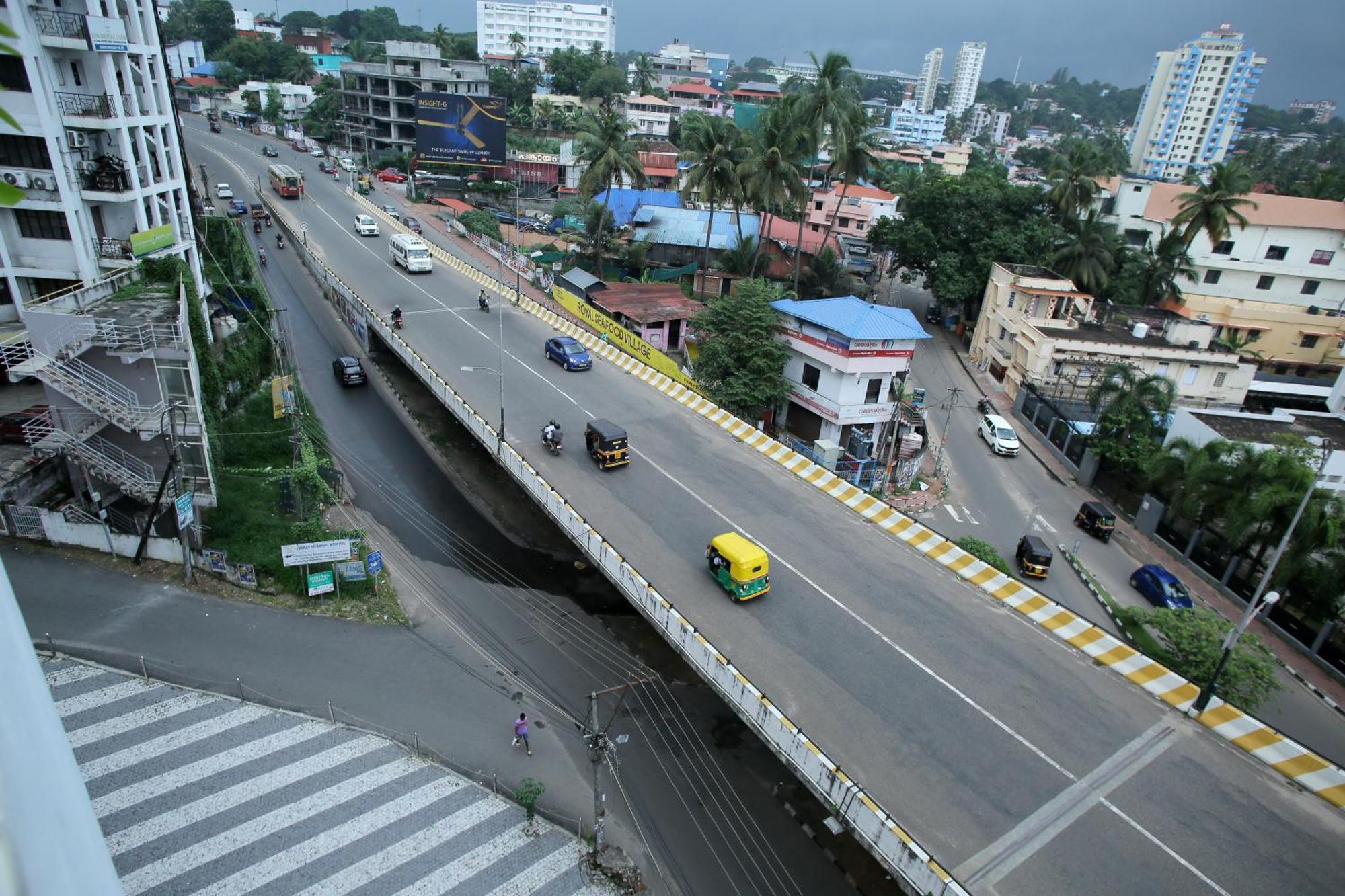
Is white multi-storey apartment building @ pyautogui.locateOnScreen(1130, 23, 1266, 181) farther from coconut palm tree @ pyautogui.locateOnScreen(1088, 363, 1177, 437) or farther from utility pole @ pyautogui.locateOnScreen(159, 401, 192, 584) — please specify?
utility pole @ pyautogui.locateOnScreen(159, 401, 192, 584)

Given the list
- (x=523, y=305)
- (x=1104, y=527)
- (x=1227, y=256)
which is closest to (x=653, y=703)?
(x=1104, y=527)

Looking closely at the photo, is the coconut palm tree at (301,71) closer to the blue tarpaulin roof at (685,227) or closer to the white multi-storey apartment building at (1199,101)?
the blue tarpaulin roof at (685,227)

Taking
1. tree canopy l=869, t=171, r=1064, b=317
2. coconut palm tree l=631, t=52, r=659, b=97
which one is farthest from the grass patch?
coconut palm tree l=631, t=52, r=659, b=97

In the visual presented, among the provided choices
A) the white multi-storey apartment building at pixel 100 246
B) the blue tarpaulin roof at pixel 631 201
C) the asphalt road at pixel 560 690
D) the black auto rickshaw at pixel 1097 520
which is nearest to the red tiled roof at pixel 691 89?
the blue tarpaulin roof at pixel 631 201

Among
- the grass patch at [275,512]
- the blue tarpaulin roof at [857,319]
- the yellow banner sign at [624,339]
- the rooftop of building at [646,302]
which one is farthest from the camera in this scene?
the rooftop of building at [646,302]

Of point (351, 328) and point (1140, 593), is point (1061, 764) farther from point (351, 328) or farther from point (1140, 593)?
point (351, 328)

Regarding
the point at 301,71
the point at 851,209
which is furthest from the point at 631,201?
the point at 301,71
